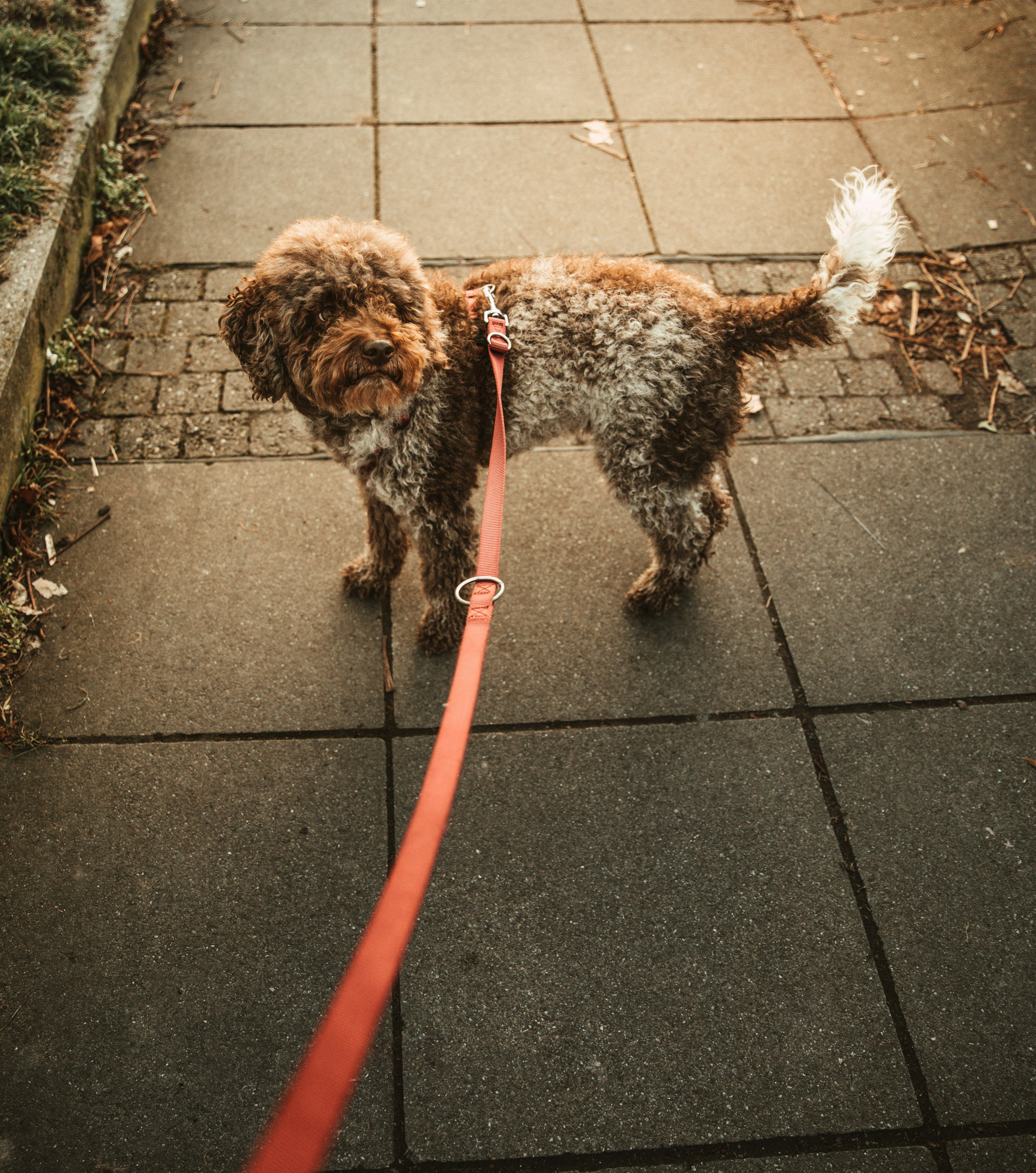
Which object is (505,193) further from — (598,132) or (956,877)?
(956,877)

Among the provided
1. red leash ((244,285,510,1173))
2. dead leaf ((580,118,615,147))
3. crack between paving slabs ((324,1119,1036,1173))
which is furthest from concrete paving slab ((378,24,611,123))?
crack between paving slabs ((324,1119,1036,1173))

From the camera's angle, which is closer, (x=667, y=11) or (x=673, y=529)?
(x=673, y=529)

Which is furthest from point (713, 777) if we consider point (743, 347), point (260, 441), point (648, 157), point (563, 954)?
point (648, 157)

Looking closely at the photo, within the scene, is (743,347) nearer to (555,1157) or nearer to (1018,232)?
(555,1157)

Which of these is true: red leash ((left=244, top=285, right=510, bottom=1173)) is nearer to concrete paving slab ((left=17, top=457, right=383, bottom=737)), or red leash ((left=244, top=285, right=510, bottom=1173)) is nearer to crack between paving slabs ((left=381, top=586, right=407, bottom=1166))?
crack between paving slabs ((left=381, top=586, right=407, bottom=1166))

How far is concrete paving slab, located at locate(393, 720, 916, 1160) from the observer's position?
7.16ft

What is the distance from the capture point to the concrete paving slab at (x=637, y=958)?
218 cm

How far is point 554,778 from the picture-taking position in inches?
110

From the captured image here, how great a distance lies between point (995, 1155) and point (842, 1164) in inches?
17.3

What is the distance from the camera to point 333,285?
234 centimetres

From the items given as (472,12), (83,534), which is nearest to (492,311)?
(83,534)

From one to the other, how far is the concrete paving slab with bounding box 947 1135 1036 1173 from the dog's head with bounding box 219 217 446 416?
2739 mm

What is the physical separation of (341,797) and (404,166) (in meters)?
3.93

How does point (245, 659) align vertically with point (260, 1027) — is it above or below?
above
